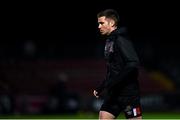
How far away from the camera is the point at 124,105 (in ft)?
28.9

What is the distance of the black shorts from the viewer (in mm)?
8766

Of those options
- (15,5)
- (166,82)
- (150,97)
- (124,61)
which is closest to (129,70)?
(124,61)

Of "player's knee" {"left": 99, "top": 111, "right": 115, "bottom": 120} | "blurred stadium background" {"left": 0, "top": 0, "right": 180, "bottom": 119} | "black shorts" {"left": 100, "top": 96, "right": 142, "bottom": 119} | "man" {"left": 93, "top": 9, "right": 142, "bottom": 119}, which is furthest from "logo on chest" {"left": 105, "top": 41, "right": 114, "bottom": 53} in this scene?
"blurred stadium background" {"left": 0, "top": 0, "right": 180, "bottom": 119}

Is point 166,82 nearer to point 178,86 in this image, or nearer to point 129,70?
point 178,86

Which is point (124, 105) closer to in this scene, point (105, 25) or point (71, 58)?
point (105, 25)

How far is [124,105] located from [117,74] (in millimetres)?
439

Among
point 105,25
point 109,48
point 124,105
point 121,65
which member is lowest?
point 124,105

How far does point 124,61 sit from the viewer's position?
868 cm

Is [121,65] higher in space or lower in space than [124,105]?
higher

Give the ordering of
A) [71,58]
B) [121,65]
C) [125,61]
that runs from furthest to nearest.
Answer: [71,58]
[121,65]
[125,61]

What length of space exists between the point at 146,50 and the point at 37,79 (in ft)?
19.3

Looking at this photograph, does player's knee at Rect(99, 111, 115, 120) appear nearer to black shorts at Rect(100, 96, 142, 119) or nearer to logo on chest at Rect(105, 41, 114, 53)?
black shorts at Rect(100, 96, 142, 119)

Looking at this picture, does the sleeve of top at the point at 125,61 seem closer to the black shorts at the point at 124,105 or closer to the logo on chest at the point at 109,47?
the logo on chest at the point at 109,47

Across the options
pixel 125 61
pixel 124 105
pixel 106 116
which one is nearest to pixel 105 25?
pixel 125 61
